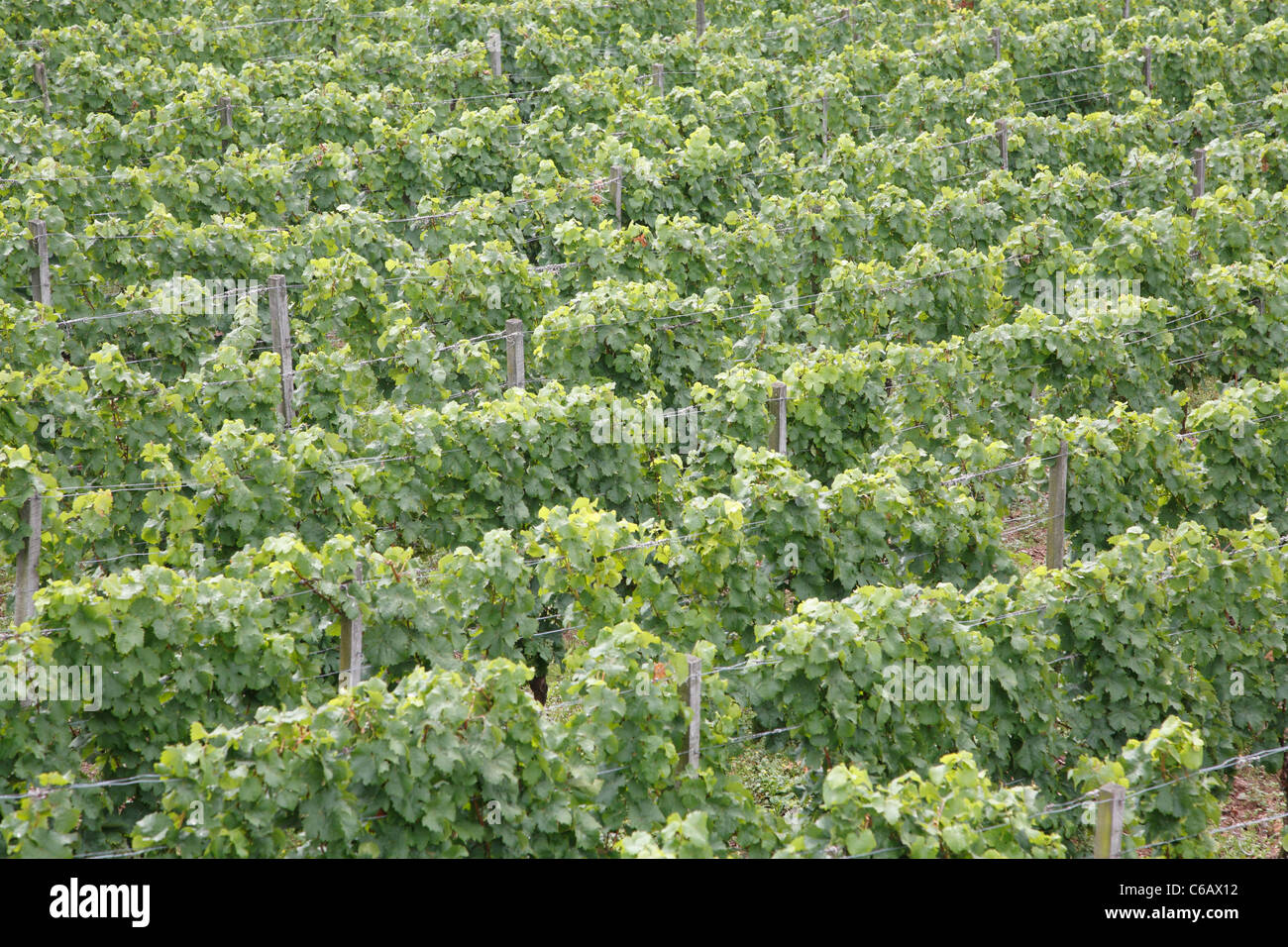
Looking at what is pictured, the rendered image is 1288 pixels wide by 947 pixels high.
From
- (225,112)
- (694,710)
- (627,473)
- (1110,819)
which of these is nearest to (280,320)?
(627,473)

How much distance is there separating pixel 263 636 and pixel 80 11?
12872 mm

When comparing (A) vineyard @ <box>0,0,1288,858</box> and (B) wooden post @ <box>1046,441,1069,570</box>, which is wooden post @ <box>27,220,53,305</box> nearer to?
(A) vineyard @ <box>0,0,1288,858</box>

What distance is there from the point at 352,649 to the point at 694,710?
1.76 metres

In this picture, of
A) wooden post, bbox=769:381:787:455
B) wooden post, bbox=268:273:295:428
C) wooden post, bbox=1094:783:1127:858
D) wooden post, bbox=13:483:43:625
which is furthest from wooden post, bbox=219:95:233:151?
wooden post, bbox=1094:783:1127:858

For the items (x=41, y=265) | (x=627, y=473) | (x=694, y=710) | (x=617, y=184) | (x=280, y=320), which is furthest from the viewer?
(x=617, y=184)

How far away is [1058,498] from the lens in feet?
28.8

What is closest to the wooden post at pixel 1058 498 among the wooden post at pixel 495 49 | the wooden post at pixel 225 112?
the wooden post at pixel 225 112

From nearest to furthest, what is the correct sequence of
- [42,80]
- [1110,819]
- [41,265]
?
[1110,819], [41,265], [42,80]

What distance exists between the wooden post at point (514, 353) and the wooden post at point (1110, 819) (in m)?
5.05

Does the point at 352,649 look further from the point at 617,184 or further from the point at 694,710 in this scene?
the point at 617,184

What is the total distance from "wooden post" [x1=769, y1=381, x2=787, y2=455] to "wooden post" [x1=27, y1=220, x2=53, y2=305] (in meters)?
5.58

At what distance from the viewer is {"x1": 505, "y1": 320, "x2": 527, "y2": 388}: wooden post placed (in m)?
9.70
